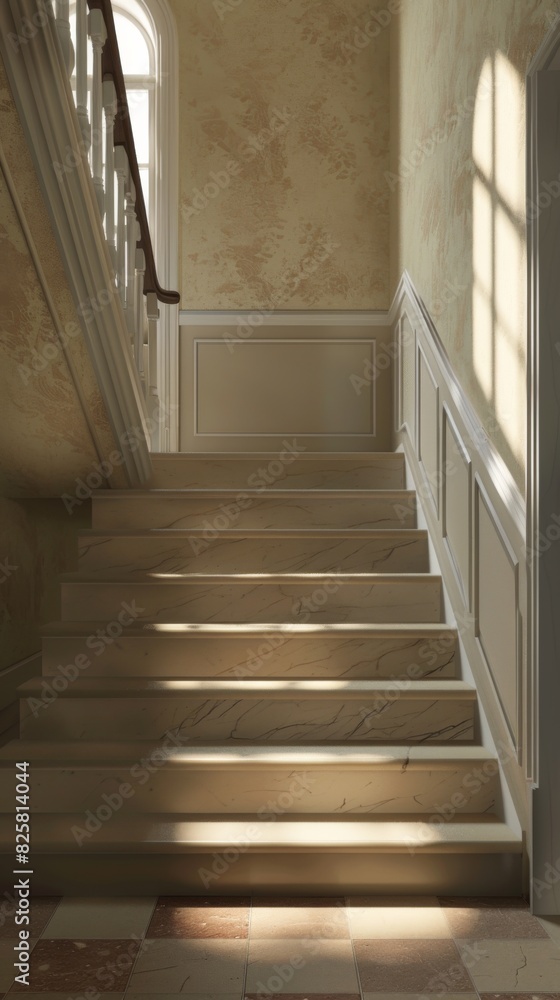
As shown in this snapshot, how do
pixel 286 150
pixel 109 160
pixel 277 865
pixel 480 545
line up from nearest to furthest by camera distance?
pixel 277 865, pixel 480 545, pixel 109 160, pixel 286 150

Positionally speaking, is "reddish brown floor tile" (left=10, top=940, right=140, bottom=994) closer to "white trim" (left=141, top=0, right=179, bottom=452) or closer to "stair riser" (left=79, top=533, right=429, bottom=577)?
"stair riser" (left=79, top=533, right=429, bottom=577)

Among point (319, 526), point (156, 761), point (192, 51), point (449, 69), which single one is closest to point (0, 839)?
point (156, 761)

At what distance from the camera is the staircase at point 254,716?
92.5 inches

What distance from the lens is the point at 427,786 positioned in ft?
8.39

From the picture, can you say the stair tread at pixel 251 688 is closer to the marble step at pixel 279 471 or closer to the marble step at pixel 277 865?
the marble step at pixel 277 865

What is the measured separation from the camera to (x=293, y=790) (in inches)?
101

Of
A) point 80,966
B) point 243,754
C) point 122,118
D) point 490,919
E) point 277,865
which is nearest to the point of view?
point 80,966

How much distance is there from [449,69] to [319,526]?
2046mm

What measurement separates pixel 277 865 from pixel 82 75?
8.65ft

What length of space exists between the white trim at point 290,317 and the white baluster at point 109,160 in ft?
7.82

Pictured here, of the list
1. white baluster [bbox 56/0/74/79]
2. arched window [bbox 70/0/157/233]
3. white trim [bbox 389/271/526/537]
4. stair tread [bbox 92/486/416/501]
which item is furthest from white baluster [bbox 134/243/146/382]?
arched window [bbox 70/0/157/233]

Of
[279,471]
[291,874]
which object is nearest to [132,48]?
[279,471]

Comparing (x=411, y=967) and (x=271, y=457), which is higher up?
(x=271, y=457)

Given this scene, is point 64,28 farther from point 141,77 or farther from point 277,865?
point 141,77
